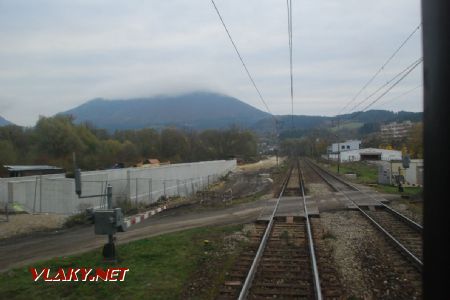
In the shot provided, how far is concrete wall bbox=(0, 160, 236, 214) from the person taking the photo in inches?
878

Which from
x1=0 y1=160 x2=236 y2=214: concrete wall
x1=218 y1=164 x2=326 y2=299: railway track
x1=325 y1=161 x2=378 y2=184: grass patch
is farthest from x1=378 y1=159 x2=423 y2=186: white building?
x1=218 y1=164 x2=326 y2=299: railway track

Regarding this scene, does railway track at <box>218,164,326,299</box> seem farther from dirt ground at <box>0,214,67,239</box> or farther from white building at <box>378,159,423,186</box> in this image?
white building at <box>378,159,423,186</box>

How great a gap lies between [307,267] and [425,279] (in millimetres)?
7951

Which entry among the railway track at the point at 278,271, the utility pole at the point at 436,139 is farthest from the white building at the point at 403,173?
the utility pole at the point at 436,139

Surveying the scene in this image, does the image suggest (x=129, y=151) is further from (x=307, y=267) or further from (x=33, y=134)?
(x=307, y=267)

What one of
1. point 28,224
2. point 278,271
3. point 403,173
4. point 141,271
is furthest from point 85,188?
point 403,173

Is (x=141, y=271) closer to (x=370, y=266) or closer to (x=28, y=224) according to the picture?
(x=370, y=266)

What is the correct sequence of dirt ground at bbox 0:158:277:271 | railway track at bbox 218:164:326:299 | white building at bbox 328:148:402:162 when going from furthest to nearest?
white building at bbox 328:148:402:162 → dirt ground at bbox 0:158:277:271 → railway track at bbox 218:164:326:299

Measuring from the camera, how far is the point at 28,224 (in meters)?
18.7

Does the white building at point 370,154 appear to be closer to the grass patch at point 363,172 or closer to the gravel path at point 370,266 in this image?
the grass patch at point 363,172

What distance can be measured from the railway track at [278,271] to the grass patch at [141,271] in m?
0.60

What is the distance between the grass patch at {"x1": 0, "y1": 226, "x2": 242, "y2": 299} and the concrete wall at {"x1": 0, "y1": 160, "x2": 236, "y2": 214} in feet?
33.0

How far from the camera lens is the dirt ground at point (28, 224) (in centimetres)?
1731

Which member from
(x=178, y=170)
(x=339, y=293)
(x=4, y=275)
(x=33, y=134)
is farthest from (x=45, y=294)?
(x=33, y=134)
